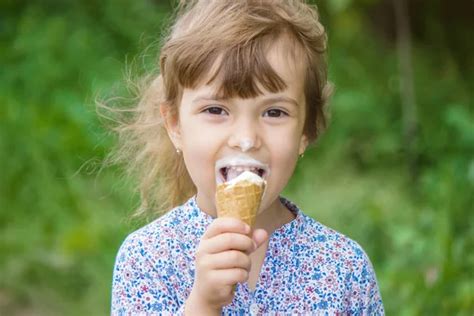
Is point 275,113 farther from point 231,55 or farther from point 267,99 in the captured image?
point 231,55

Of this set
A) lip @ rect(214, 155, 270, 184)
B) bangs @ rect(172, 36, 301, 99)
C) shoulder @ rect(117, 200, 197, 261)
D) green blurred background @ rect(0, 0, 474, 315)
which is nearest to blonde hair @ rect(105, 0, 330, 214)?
bangs @ rect(172, 36, 301, 99)

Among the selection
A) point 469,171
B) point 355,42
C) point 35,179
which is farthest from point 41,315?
point 355,42

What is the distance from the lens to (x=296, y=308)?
2.68 meters

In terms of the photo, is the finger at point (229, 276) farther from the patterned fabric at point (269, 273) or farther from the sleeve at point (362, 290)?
the sleeve at point (362, 290)

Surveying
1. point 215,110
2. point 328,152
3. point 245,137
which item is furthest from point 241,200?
point 328,152

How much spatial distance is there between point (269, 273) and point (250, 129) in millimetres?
397

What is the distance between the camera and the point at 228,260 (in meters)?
2.30

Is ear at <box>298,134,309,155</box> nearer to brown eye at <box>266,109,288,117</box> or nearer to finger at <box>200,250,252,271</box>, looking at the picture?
brown eye at <box>266,109,288,117</box>

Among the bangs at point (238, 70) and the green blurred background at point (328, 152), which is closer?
the bangs at point (238, 70)

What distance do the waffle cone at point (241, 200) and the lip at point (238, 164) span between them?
0.28 ft

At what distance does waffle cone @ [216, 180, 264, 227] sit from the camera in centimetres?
235

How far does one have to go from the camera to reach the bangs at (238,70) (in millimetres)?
2533

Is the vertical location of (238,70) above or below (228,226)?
above

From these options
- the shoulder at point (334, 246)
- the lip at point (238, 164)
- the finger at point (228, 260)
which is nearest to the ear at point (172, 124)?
the lip at point (238, 164)
